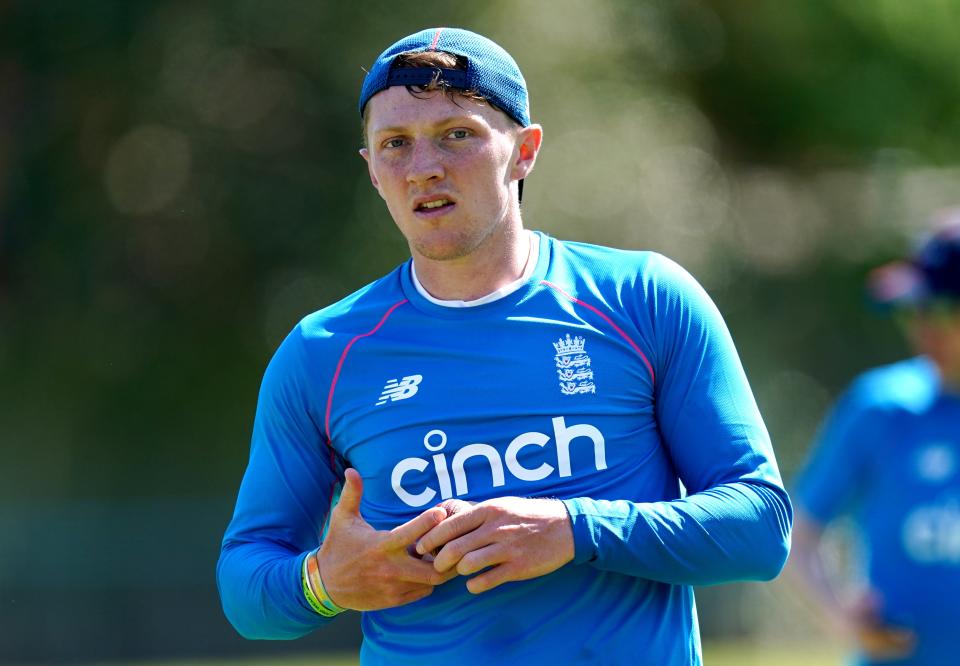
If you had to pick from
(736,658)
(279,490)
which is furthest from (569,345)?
(736,658)

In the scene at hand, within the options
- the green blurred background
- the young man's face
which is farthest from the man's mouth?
the green blurred background

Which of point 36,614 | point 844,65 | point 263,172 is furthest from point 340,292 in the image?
point 844,65

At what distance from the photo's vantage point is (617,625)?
9.86ft

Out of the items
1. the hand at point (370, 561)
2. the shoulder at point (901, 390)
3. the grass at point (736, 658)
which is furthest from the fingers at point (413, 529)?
the grass at point (736, 658)

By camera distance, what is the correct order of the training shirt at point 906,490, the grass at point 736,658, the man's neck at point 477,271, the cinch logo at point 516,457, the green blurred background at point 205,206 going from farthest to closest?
the green blurred background at point 205,206 < the grass at point 736,658 < the training shirt at point 906,490 < the man's neck at point 477,271 < the cinch logo at point 516,457

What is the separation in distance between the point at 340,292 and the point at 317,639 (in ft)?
12.9

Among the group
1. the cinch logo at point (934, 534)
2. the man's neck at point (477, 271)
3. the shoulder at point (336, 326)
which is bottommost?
the cinch logo at point (934, 534)

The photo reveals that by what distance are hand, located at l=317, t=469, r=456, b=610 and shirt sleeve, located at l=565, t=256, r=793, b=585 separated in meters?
0.31

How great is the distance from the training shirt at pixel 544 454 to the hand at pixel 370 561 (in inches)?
5.9

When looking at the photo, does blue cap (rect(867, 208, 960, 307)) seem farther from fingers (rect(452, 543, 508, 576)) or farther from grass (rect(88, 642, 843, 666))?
grass (rect(88, 642, 843, 666))

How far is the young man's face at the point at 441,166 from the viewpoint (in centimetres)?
315

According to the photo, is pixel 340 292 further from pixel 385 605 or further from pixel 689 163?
pixel 385 605

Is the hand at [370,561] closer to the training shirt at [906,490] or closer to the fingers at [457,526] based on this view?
the fingers at [457,526]

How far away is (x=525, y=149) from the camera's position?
337 cm
